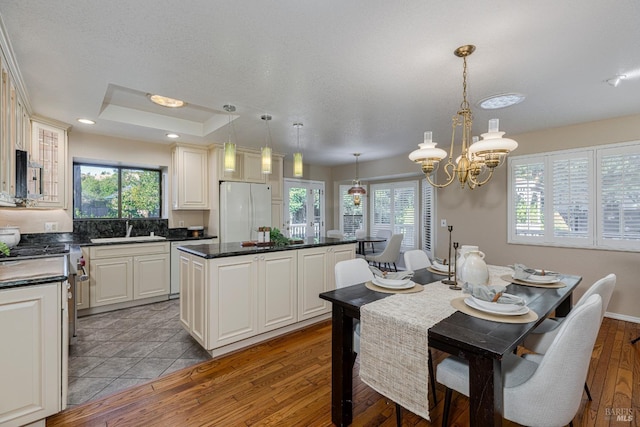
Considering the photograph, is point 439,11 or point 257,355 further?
point 257,355

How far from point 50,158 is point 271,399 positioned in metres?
3.57

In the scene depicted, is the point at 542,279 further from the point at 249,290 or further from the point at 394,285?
the point at 249,290

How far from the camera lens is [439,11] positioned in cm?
155

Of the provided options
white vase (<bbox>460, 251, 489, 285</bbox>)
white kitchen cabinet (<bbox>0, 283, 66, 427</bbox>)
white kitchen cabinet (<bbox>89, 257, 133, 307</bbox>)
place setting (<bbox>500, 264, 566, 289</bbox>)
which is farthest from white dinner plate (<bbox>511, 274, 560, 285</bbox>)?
white kitchen cabinet (<bbox>89, 257, 133, 307</bbox>)

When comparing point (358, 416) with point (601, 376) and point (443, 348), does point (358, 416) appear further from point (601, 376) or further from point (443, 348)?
point (601, 376)

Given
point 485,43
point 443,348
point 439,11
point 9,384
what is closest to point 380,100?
point 485,43

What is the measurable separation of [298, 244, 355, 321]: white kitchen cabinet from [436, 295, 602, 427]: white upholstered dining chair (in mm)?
2092

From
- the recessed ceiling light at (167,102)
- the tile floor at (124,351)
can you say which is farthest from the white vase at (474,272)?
the recessed ceiling light at (167,102)

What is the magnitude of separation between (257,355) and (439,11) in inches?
111

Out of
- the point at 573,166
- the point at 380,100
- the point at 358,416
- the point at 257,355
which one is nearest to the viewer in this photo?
the point at 358,416

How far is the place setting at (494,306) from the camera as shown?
1404mm

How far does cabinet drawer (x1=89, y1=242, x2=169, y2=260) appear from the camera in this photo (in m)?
3.52

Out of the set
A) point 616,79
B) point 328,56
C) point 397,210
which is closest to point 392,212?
point 397,210

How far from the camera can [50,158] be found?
3311 millimetres
